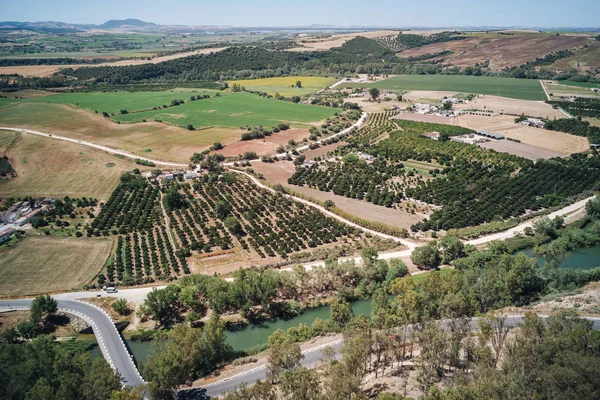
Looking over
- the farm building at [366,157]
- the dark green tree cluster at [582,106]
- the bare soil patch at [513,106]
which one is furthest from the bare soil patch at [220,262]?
the dark green tree cluster at [582,106]

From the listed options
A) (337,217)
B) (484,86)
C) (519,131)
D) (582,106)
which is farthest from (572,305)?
(484,86)

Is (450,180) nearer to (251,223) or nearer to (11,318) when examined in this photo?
(251,223)

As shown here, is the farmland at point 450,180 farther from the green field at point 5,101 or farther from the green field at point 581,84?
the green field at point 5,101

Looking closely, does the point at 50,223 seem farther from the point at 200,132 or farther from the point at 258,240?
the point at 200,132

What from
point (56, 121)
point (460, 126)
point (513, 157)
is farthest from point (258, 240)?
point (56, 121)

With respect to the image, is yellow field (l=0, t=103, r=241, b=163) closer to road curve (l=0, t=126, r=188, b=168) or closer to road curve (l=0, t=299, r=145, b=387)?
road curve (l=0, t=126, r=188, b=168)

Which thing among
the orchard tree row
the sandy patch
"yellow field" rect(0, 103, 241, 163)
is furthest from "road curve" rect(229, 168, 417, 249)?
the sandy patch
